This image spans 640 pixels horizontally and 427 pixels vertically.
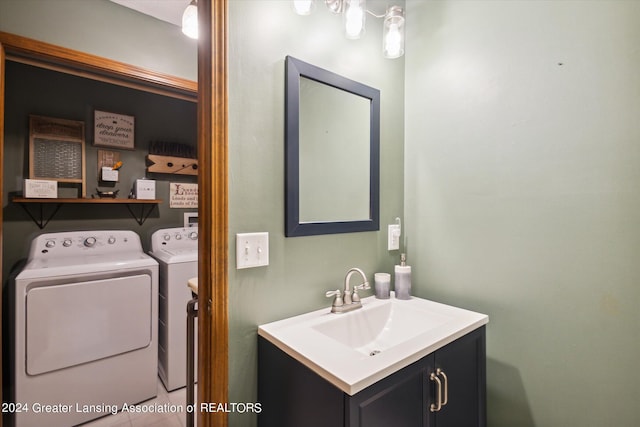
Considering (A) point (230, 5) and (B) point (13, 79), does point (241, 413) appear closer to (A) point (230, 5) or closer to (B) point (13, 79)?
(A) point (230, 5)

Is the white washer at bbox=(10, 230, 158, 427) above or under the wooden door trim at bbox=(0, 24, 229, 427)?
under

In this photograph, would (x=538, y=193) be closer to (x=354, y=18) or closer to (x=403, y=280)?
(x=403, y=280)

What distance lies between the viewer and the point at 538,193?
1.07 m

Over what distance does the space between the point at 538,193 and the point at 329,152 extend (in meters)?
0.81

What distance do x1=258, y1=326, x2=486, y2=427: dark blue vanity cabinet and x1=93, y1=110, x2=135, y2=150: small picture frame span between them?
2391mm

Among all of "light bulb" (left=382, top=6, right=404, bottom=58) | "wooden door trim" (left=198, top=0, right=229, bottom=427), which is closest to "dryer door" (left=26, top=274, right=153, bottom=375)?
"wooden door trim" (left=198, top=0, right=229, bottom=427)

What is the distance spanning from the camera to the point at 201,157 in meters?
0.93

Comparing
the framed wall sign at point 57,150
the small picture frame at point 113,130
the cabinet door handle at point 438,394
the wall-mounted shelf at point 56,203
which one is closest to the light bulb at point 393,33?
the cabinet door handle at point 438,394

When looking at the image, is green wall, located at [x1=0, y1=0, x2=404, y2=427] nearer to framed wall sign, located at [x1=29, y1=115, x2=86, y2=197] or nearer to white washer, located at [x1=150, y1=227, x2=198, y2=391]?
framed wall sign, located at [x1=29, y1=115, x2=86, y2=197]

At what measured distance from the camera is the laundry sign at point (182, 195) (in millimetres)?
2760

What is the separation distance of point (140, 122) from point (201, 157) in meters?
2.18

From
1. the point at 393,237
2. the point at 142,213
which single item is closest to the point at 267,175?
the point at 393,237

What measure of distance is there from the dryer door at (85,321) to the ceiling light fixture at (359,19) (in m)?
1.92

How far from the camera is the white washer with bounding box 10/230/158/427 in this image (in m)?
1.63
